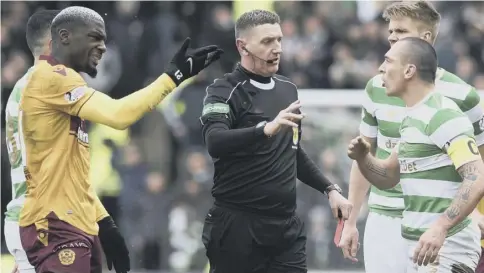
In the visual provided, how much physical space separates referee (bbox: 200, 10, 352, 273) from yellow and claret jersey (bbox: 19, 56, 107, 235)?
94 cm

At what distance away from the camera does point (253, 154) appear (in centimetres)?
764

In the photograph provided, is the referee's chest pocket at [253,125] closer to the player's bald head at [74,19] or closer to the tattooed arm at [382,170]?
the tattooed arm at [382,170]

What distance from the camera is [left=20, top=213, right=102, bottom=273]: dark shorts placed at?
695cm

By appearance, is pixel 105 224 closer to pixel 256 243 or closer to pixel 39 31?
pixel 256 243

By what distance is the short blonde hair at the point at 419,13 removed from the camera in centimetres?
784

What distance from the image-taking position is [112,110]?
6.69 meters

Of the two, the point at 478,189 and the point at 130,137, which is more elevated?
the point at 478,189

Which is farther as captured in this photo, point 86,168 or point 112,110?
point 86,168

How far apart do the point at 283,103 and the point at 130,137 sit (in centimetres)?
739

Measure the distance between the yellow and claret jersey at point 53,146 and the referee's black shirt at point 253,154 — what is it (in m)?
0.93

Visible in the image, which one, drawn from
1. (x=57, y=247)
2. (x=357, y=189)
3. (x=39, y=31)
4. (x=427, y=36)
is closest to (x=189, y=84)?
(x=39, y=31)

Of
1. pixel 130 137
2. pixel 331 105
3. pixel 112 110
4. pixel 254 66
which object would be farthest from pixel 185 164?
pixel 112 110

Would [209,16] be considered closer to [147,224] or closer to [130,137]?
[130,137]

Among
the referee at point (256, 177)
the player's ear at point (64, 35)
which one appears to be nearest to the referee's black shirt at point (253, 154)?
the referee at point (256, 177)
